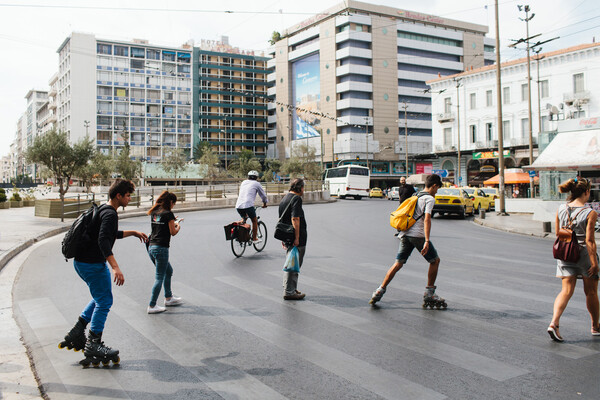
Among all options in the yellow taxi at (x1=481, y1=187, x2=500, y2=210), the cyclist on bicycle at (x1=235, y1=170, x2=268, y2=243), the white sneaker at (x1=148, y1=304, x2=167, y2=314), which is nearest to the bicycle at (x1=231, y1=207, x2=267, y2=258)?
the cyclist on bicycle at (x1=235, y1=170, x2=268, y2=243)

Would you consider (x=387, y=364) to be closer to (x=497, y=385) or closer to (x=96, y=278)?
(x=497, y=385)

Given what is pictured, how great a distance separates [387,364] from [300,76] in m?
92.2

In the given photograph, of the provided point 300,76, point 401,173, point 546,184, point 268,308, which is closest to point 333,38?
point 300,76

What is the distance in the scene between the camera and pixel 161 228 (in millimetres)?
6477

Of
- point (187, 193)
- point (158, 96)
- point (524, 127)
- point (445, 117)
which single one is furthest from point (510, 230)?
point (158, 96)

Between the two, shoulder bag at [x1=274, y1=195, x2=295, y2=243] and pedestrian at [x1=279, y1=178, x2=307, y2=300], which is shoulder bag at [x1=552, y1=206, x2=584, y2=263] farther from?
shoulder bag at [x1=274, y1=195, x2=295, y2=243]

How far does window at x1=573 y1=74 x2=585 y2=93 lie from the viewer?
157ft

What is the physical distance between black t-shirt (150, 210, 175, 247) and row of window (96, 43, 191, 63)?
95776 mm

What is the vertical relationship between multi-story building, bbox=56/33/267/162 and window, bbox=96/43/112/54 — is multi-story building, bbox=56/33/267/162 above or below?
below

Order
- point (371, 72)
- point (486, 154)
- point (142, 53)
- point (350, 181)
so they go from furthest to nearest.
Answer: point (142, 53)
point (371, 72)
point (486, 154)
point (350, 181)

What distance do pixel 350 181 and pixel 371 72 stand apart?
42519 mm

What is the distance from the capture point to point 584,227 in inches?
203

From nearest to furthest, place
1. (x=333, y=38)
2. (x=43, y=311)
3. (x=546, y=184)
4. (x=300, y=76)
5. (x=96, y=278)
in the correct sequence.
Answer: (x=96, y=278)
(x=43, y=311)
(x=546, y=184)
(x=333, y=38)
(x=300, y=76)

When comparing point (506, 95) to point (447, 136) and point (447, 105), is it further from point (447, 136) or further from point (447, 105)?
point (447, 136)
